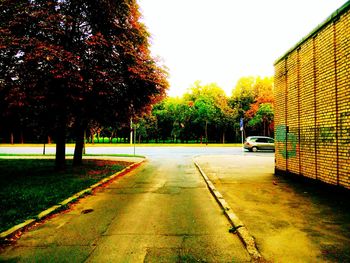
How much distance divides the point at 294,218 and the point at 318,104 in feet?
15.1

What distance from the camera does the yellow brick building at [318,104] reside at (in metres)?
7.38

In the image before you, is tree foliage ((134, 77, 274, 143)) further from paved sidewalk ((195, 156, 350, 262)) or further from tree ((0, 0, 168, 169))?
paved sidewalk ((195, 156, 350, 262))

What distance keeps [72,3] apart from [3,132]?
6.74 metres

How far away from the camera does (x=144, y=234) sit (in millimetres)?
4902

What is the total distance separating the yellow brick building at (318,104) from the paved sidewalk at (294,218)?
0.92 meters

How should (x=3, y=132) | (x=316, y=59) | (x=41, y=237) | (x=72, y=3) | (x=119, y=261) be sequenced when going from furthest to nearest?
(x=3, y=132), (x=72, y=3), (x=316, y=59), (x=41, y=237), (x=119, y=261)

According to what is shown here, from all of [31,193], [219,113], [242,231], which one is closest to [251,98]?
[219,113]

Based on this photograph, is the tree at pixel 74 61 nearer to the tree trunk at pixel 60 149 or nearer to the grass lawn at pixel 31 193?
the tree trunk at pixel 60 149

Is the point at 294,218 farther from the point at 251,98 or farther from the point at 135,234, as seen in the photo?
the point at 251,98

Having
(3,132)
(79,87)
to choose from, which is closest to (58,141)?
(3,132)

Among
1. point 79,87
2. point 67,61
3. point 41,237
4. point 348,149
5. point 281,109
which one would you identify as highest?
point 67,61

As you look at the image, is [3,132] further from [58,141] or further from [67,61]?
[67,61]

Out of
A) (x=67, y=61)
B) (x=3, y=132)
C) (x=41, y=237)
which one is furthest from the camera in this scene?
(x=3, y=132)

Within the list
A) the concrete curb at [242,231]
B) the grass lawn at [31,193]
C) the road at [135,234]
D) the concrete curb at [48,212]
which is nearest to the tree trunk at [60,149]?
the grass lawn at [31,193]
